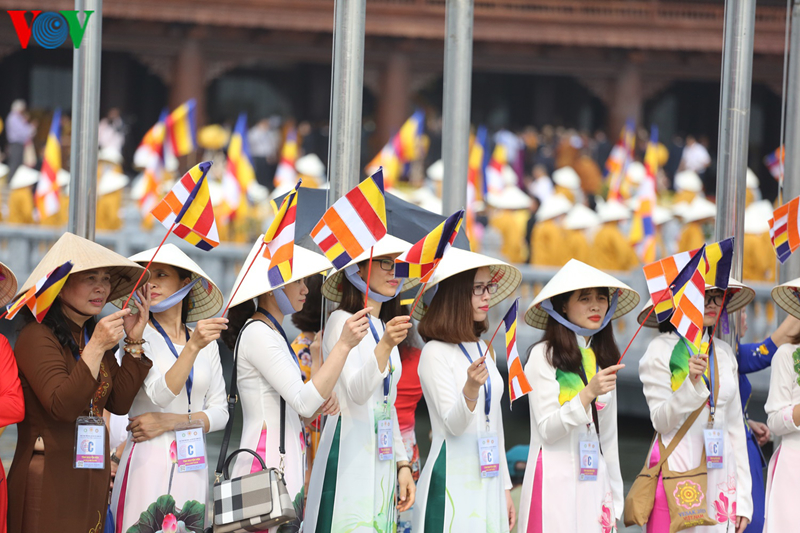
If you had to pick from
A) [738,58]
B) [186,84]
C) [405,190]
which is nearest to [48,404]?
[738,58]

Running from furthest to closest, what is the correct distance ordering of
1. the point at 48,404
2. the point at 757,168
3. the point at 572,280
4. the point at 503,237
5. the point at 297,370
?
the point at 757,168
the point at 503,237
the point at 572,280
the point at 297,370
the point at 48,404

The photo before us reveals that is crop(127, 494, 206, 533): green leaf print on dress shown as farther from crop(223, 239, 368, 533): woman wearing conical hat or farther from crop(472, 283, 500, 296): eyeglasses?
Result: crop(472, 283, 500, 296): eyeglasses

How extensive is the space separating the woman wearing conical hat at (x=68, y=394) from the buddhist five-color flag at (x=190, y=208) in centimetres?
28

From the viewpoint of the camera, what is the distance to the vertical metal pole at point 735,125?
5.35 meters

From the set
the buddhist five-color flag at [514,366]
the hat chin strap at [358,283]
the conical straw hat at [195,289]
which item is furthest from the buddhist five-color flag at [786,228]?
the conical straw hat at [195,289]

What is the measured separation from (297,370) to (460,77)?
1.97m

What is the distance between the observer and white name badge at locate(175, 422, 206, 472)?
3.96 m

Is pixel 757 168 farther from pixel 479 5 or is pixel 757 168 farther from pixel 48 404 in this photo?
pixel 48 404

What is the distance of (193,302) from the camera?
4.47 meters

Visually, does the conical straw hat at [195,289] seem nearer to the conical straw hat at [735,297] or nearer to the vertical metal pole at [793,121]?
the conical straw hat at [735,297]

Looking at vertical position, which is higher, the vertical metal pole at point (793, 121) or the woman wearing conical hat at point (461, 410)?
the vertical metal pole at point (793, 121)

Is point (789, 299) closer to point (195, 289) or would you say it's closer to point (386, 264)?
point (386, 264)

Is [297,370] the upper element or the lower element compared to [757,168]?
lower

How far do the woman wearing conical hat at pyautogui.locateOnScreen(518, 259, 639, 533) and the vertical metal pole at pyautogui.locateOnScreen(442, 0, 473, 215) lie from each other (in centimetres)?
112
